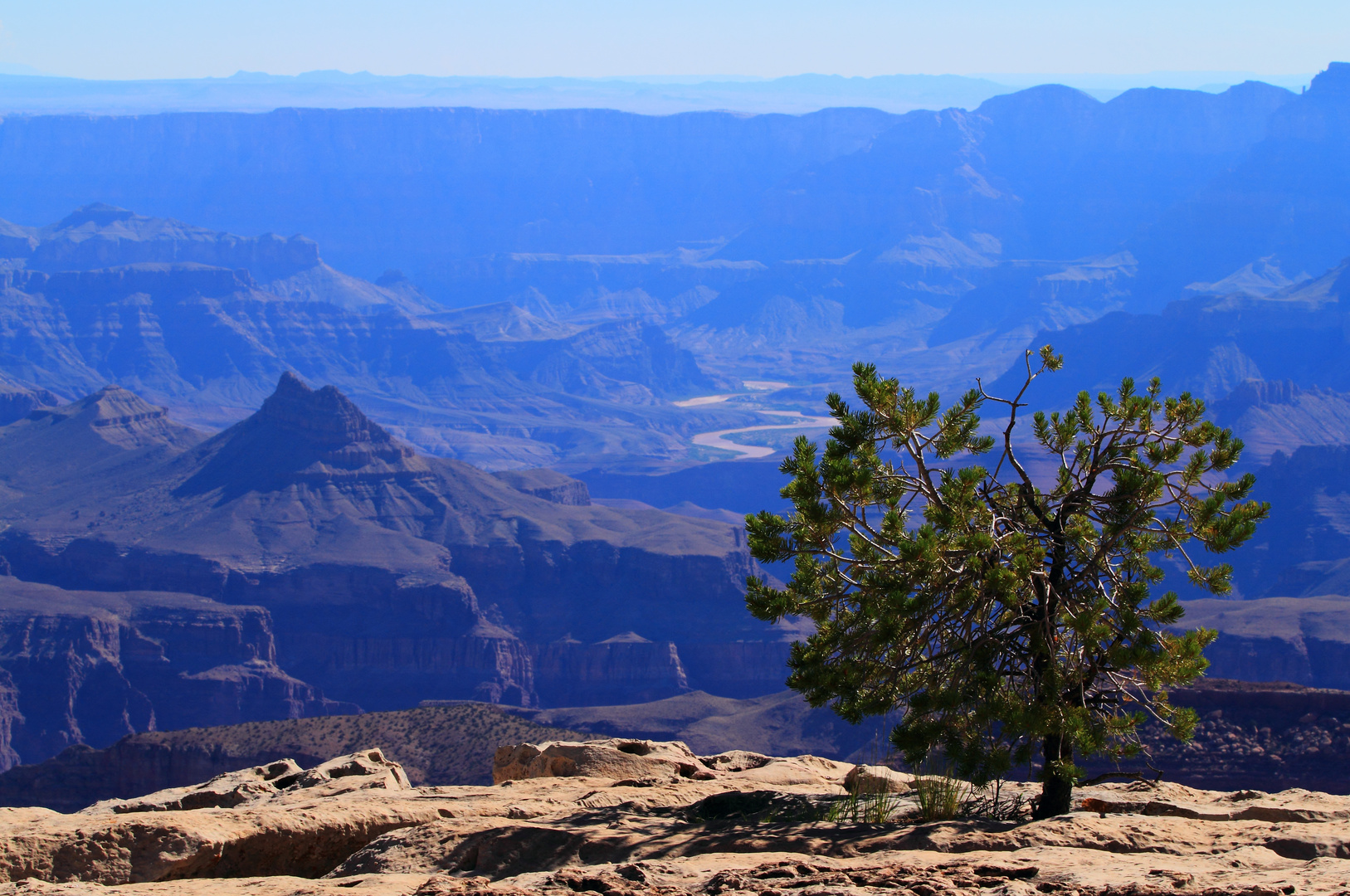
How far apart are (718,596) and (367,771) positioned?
122672 millimetres

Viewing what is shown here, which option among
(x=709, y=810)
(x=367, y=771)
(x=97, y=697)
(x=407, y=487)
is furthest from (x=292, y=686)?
(x=709, y=810)

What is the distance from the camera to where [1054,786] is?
15414 millimetres

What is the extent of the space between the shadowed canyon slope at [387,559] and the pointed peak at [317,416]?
301 mm

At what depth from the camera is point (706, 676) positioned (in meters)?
135

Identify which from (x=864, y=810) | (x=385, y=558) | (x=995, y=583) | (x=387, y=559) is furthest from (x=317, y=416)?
(x=995, y=583)

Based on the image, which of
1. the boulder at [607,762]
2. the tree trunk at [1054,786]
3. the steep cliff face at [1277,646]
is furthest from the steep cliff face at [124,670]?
the tree trunk at [1054,786]

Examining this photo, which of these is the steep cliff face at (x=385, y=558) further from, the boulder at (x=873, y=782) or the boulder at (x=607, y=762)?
the boulder at (x=873, y=782)

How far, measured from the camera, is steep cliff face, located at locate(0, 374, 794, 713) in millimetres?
136250

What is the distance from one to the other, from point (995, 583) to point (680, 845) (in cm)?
451

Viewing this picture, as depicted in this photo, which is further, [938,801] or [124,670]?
[124,670]

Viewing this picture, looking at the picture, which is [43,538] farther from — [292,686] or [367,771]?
[367,771]

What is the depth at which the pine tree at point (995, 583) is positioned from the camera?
592 inches

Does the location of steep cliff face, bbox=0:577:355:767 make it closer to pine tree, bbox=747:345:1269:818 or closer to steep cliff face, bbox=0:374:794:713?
steep cliff face, bbox=0:374:794:713

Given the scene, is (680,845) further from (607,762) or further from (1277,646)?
(1277,646)
